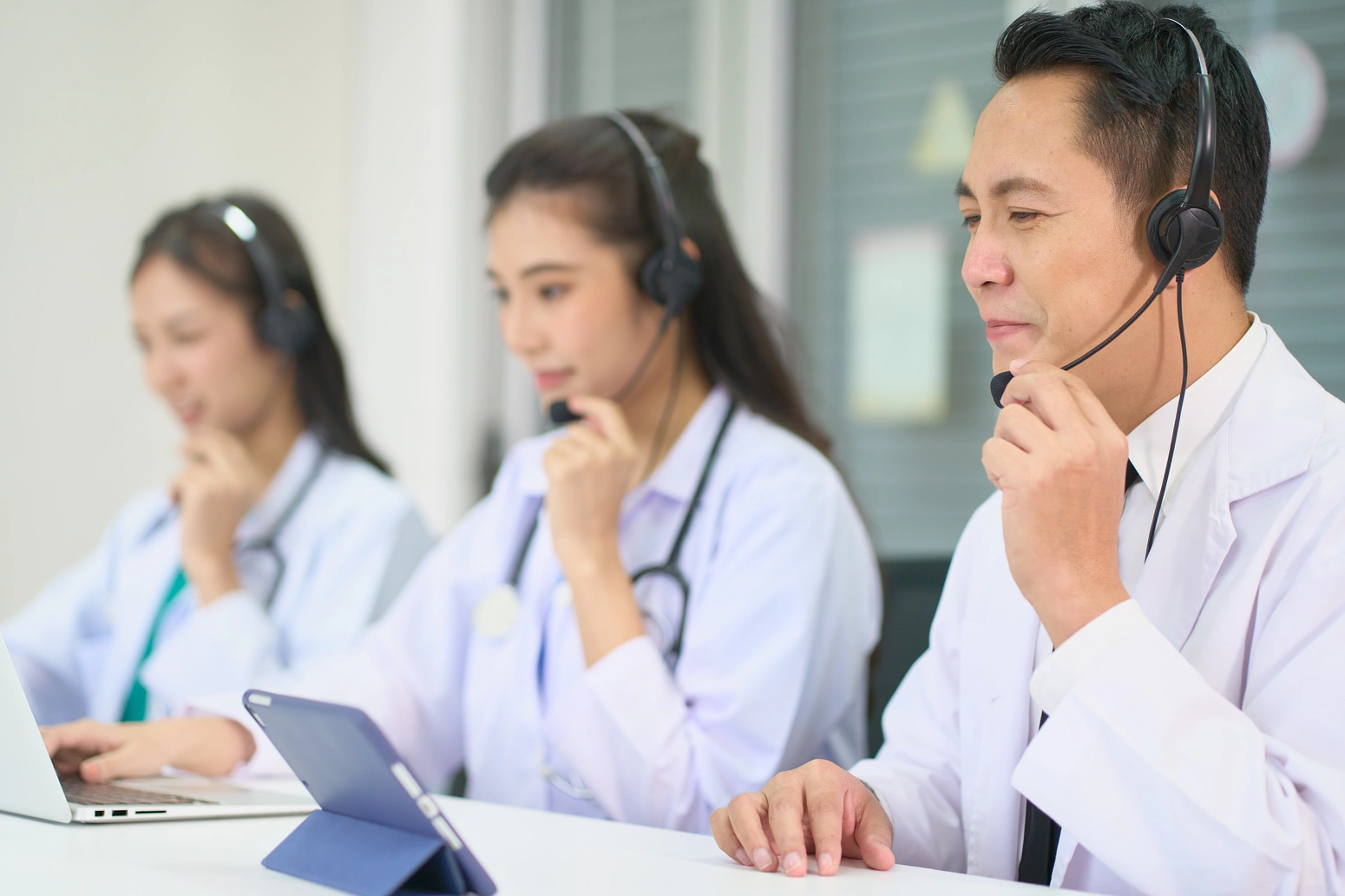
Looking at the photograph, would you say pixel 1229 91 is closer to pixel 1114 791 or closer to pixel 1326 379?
pixel 1114 791

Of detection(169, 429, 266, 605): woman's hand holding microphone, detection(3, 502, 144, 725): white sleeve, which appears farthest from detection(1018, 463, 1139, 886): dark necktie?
detection(3, 502, 144, 725): white sleeve

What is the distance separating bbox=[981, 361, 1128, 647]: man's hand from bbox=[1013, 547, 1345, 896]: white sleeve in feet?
0.12

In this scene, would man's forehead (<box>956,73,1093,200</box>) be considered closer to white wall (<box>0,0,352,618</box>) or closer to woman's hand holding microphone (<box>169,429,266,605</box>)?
woman's hand holding microphone (<box>169,429,266,605</box>)

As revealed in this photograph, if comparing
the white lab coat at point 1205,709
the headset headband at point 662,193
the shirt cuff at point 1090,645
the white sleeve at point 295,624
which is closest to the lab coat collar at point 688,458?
the headset headband at point 662,193

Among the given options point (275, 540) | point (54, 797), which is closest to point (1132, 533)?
point (54, 797)

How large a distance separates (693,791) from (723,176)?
5.15 ft

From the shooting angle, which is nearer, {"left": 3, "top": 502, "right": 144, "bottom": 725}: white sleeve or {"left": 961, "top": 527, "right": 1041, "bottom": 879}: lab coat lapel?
{"left": 961, "top": 527, "right": 1041, "bottom": 879}: lab coat lapel

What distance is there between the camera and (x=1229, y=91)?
3.15 feet

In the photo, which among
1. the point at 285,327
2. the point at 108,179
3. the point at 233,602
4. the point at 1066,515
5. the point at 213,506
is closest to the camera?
the point at 1066,515

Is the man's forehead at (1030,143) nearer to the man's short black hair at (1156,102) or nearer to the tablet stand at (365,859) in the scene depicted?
the man's short black hair at (1156,102)

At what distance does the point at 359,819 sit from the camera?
2.60 ft

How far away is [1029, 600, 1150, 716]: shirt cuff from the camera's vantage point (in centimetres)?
82

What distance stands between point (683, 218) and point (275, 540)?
3.15ft

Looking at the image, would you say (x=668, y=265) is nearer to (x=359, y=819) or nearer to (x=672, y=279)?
(x=672, y=279)
